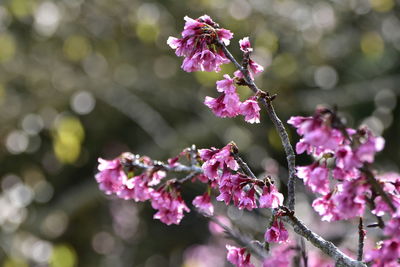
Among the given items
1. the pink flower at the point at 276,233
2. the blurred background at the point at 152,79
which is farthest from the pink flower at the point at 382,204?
the blurred background at the point at 152,79

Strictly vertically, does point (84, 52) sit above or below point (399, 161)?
below

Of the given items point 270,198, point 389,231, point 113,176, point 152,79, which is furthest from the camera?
point 152,79

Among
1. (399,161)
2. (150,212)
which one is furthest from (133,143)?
(399,161)

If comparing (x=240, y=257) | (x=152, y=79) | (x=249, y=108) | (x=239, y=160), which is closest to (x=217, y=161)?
(x=239, y=160)

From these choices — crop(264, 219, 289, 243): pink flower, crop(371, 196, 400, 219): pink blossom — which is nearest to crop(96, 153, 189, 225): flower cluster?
crop(264, 219, 289, 243): pink flower

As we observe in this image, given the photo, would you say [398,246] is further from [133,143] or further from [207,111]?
[133,143]

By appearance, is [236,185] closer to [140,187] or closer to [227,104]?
[227,104]
